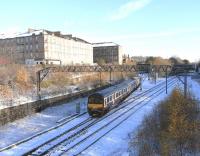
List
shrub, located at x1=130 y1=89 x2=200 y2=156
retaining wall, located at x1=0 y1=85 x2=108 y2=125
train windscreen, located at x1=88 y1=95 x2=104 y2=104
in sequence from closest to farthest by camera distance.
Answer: shrub, located at x1=130 y1=89 x2=200 y2=156
retaining wall, located at x1=0 y1=85 x2=108 y2=125
train windscreen, located at x1=88 y1=95 x2=104 y2=104

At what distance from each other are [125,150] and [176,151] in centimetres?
394

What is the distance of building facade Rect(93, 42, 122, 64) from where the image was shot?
163 meters

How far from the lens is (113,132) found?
2855 cm

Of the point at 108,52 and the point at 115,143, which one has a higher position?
the point at 108,52

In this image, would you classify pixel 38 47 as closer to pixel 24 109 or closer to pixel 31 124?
pixel 24 109

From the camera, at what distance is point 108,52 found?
16538 centimetres

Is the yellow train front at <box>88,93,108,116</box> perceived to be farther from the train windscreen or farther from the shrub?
the shrub

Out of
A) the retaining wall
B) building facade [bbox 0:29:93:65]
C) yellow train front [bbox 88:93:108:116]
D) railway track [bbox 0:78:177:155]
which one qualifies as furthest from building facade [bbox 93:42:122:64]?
railway track [bbox 0:78:177:155]

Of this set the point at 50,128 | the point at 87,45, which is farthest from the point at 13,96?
the point at 87,45

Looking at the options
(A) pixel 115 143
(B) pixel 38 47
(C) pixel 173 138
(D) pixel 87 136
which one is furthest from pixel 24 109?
(B) pixel 38 47

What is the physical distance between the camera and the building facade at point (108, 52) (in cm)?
16288

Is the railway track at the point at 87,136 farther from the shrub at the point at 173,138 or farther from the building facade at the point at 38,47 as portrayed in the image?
the building facade at the point at 38,47

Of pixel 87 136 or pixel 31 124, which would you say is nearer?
pixel 87 136

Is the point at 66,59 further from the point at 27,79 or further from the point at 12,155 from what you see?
the point at 12,155
